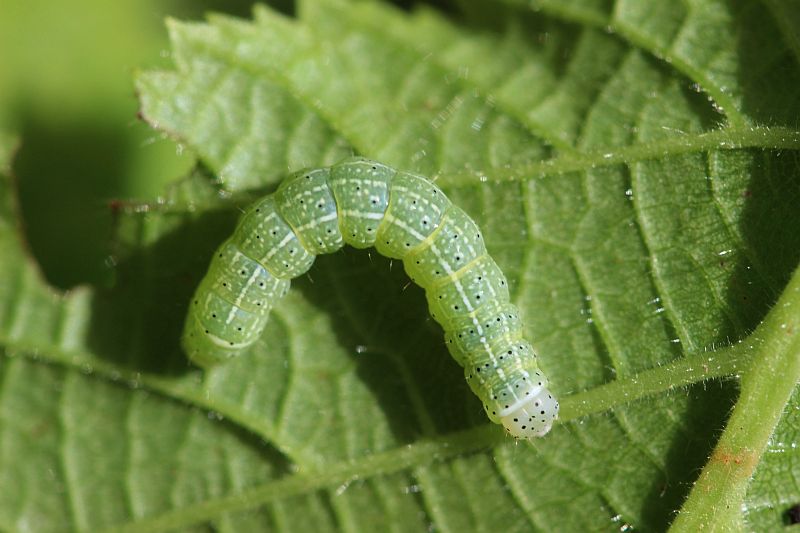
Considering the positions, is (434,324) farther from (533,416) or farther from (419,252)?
(533,416)

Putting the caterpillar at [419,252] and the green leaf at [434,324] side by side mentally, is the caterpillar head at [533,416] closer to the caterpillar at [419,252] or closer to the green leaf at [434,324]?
the caterpillar at [419,252]

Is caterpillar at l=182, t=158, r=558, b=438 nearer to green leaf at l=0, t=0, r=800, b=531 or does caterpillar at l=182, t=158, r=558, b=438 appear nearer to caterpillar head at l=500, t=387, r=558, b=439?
caterpillar head at l=500, t=387, r=558, b=439

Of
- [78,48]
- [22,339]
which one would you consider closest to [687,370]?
[22,339]

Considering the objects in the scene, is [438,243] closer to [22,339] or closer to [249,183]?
[249,183]

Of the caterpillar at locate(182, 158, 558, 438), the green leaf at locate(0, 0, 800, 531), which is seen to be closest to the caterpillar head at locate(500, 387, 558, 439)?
the caterpillar at locate(182, 158, 558, 438)

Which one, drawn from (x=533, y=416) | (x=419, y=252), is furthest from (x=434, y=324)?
(x=533, y=416)
